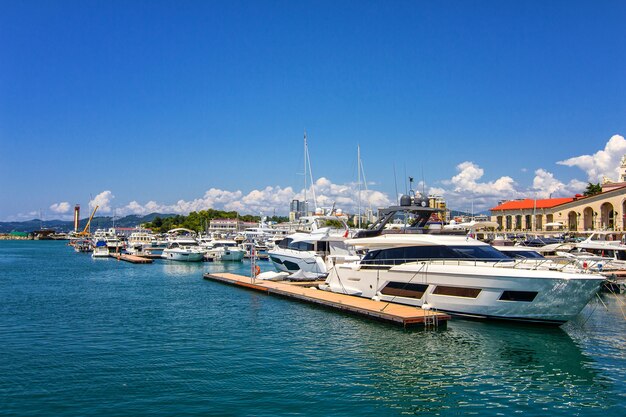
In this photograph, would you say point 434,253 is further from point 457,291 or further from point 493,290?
point 493,290

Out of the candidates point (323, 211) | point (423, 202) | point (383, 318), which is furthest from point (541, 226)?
point (383, 318)

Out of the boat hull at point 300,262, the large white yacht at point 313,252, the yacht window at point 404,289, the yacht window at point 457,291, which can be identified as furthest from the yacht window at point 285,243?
the yacht window at point 457,291

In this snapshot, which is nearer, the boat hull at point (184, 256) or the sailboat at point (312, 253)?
the sailboat at point (312, 253)

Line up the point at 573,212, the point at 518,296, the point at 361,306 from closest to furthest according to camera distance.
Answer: the point at 518,296, the point at 361,306, the point at 573,212

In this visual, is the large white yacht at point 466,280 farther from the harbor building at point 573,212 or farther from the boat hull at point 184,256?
the harbor building at point 573,212

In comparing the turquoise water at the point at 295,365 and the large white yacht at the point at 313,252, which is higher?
the large white yacht at the point at 313,252

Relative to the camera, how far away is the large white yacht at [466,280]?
2167cm

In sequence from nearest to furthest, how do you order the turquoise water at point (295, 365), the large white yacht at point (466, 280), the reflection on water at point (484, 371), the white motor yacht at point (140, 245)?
the turquoise water at point (295, 365)
the reflection on water at point (484, 371)
the large white yacht at point (466, 280)
the white motor yacht at point (140, 245)

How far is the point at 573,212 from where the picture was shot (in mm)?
95375

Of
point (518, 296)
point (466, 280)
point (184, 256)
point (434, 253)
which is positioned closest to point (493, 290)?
point (518, 296)

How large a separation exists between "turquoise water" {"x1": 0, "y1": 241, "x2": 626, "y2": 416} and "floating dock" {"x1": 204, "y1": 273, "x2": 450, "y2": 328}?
57 centimetres

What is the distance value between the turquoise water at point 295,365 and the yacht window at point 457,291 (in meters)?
1.28

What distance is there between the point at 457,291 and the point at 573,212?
82.7m

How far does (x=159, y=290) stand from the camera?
127 ft
